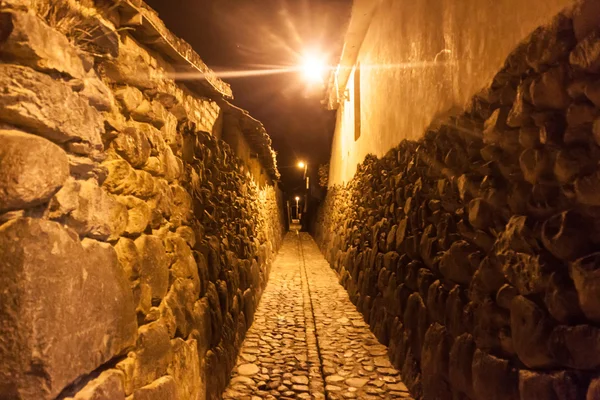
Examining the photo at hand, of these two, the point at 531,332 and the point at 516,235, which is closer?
the point at 531,332

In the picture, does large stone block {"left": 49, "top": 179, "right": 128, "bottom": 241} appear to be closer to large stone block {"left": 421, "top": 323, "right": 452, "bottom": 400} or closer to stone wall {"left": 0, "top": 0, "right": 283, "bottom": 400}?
stone wall {"left": 0, "top": 0, "right": 283, "bottom": 400}

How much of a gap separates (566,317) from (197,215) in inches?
105

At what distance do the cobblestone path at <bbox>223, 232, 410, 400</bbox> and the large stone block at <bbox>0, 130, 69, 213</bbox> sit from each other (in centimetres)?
A: 282

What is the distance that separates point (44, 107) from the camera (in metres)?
1.43

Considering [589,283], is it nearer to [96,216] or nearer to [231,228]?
[96,216]

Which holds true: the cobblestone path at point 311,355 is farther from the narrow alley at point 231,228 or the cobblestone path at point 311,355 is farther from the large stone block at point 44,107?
the large stone block at point 44,107

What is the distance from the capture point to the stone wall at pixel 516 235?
64.3 inches

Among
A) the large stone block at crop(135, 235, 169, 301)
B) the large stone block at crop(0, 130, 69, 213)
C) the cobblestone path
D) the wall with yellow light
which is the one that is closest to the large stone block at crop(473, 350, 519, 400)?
the cobblestone path

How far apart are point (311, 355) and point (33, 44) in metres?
3.96

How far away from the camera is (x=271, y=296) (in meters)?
7.05

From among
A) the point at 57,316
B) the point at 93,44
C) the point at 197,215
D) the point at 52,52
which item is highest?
the point at 93,44

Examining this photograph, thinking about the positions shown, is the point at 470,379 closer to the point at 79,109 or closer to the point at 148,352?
the point at 148,352

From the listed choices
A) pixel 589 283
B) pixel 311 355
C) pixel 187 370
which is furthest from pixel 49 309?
pixel 311 355

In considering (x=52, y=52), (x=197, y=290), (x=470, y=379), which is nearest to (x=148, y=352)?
(x=197, y=290)
